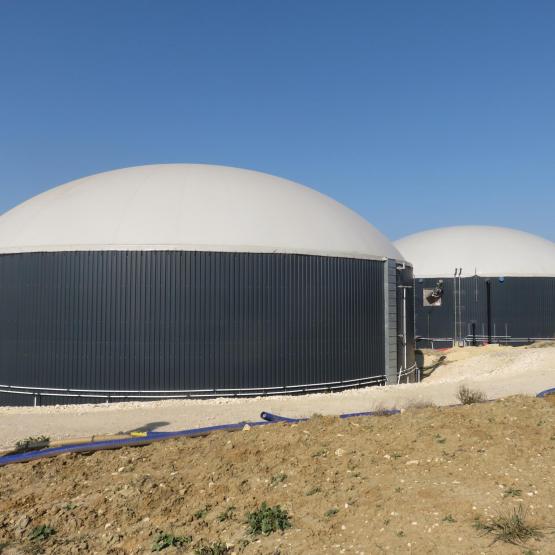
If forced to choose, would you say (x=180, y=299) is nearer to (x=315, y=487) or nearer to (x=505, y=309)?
(x=315, y=487)

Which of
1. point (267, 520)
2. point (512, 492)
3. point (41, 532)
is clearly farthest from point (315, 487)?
point (41, 532)

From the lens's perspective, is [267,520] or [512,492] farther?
[512,492]

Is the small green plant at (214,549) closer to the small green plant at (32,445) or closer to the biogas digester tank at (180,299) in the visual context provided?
the small green plant at (32,445)

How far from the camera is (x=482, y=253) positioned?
39.4 metres

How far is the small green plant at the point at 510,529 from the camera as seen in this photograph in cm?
529

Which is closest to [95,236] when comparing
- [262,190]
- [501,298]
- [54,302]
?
[54,302]

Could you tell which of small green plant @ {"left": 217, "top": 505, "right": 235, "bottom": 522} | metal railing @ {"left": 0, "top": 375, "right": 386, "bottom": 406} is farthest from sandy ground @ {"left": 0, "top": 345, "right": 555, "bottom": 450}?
small green plant @ {"left": 217, "top": 505, "right": 235, "bottom": 522}

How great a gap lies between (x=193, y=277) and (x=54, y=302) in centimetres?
479

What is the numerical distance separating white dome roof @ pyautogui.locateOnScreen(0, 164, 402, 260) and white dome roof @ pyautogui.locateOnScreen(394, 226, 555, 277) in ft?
62.3

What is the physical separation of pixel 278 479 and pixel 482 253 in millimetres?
35704

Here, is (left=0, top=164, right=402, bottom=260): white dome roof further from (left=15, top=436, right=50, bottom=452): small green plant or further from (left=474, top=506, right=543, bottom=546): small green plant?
(left=474, top=506, right=543, bottom=546): small green plant

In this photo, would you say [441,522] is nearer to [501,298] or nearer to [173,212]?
[173,212]

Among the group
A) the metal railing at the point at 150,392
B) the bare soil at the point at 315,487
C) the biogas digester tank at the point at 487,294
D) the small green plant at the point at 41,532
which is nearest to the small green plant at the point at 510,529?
the bare soil at the point at 315,487

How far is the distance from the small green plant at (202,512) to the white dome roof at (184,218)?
1084cm
